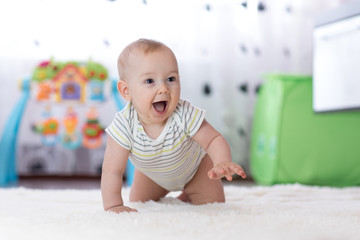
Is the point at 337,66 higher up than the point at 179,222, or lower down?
higher up

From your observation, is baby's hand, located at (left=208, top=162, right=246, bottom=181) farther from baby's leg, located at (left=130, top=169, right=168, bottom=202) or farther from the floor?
the floor

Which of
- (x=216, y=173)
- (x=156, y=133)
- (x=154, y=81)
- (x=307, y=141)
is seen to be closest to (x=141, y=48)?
(x=154, y=81)

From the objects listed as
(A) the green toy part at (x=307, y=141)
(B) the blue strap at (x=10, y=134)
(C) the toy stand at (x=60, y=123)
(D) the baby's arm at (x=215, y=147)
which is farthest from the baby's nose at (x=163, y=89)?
(B) the blue strap at (x=10, y=134)

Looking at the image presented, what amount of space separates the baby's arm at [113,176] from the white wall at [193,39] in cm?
102

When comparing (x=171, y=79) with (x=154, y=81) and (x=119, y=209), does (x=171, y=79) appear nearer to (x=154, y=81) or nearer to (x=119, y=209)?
(x=154, y=81)

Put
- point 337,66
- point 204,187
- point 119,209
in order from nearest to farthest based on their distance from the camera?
point 119,209 < point 204,187 < point 337,66

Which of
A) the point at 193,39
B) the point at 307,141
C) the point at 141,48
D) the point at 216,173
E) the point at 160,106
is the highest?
the point at 193,39

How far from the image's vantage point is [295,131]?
5.97 ft

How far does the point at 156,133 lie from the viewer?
0.95 m

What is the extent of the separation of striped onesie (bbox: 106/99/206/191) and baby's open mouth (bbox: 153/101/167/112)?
0.04m

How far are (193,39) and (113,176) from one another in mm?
1347

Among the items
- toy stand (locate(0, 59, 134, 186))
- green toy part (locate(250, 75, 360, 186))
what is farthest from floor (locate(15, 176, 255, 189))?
green toy part (locate(250, 75, 360, 186))

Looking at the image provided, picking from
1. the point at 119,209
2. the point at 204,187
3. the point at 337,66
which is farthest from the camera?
the point at 337,66

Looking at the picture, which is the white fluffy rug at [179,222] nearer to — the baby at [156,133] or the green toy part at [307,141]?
the baby at [156,133]
